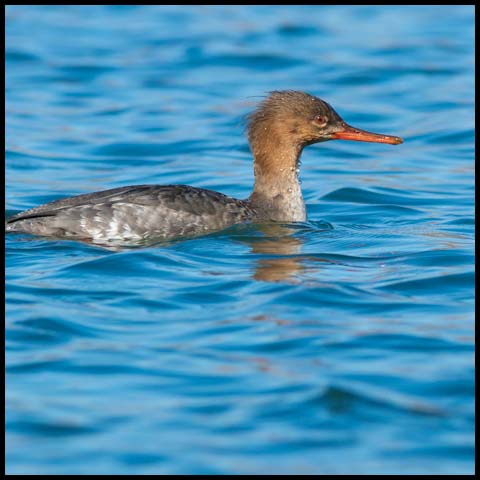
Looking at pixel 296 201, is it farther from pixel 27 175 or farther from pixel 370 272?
pixel 27 175

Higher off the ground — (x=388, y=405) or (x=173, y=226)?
(x=173, y=226)

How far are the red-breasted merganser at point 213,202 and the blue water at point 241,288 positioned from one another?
0.68 feet

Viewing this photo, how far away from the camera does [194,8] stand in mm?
23078

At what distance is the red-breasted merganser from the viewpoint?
Result: 35.2 ft

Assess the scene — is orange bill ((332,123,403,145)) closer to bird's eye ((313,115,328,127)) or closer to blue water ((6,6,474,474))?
bird's eye ((313,115,328,127))

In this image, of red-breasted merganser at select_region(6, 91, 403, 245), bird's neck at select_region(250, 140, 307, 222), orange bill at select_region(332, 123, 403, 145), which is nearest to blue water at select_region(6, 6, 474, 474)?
red-breasted merganser at select_region(6, 91, 403, 245)

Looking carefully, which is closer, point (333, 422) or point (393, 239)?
point (333, 422)

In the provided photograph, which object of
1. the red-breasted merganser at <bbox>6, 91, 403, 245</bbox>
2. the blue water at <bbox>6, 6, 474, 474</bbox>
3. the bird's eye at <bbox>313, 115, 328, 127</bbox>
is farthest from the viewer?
the bird's eye at <bbox>313, 115, 328, 127</bbox>

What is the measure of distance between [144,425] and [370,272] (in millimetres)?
3565

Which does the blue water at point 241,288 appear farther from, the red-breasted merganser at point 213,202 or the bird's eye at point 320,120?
the bird's eye at point 320,120

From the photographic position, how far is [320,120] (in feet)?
38.3

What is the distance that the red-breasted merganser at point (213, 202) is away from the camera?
1074 cm

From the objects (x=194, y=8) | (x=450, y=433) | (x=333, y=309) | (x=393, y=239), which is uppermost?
(x=194, y=8)

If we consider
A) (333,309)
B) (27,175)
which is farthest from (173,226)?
(27,175)
